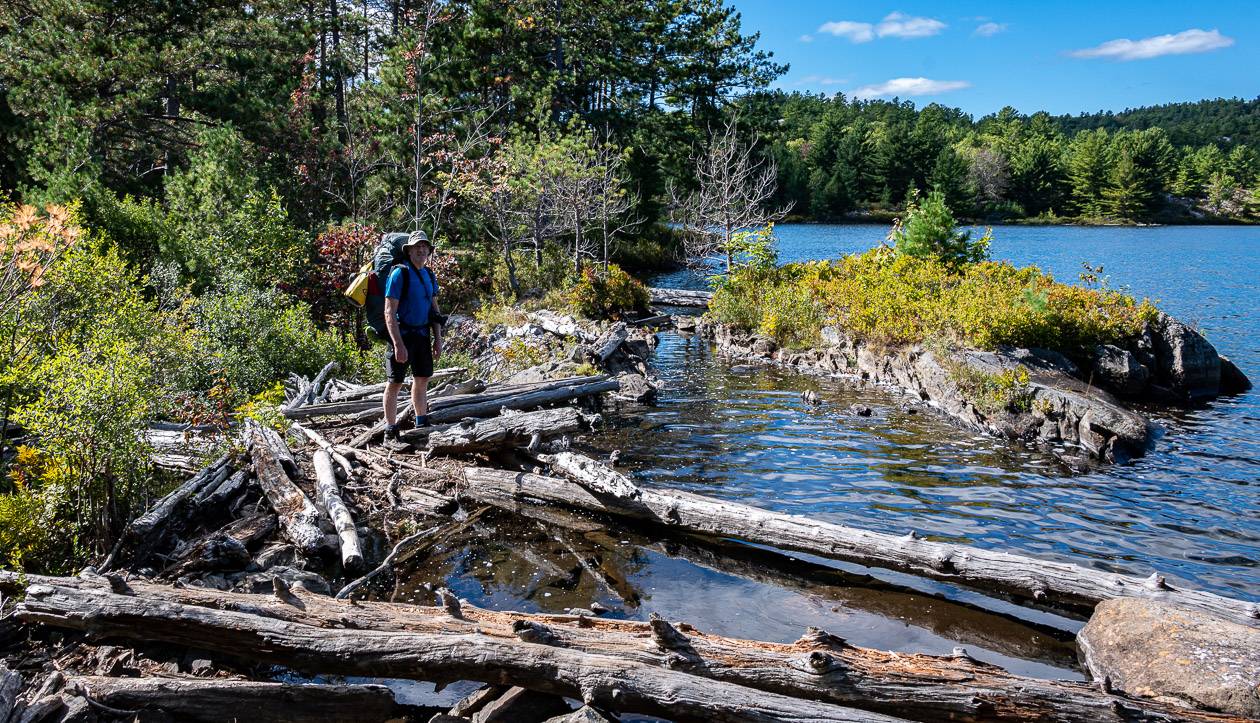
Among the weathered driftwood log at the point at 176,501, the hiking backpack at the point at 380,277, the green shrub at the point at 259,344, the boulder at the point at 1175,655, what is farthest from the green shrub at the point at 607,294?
the boulder at the point at 1175,655

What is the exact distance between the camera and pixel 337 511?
6.89m

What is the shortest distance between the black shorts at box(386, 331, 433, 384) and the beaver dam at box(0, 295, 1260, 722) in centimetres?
86

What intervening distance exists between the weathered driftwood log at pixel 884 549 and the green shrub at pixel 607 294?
1524 cm

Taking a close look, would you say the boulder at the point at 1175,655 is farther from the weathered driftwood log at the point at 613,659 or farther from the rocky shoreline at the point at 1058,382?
the rocky shoreline at the point at 1058,382

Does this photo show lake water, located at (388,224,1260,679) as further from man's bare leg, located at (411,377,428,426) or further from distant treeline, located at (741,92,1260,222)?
distant treeline, located at (741,92,1260,222)

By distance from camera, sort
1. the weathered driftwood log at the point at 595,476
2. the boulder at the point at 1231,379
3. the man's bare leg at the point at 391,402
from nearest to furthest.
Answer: the weathered driftwood log at the point at 595,476
the man's bare leg at the point at 391,402
the boulder at the point at 1231,379

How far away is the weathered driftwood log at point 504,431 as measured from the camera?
28.0ft

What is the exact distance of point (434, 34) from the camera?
85.0 feet

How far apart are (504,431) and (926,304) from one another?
11.6 m

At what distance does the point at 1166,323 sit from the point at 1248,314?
1296 centimetres

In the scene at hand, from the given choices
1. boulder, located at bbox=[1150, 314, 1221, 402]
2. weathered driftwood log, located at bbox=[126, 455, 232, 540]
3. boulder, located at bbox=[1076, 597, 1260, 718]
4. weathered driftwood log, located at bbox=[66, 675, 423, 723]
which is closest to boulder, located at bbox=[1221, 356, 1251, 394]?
boulder, located at bbox=[1150, 314, 1221, 402]

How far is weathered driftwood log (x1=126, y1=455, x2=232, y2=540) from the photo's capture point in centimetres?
591

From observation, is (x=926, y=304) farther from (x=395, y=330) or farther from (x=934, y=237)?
(x=395, y=330)

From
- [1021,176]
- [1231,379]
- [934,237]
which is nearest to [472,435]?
[934,237]
